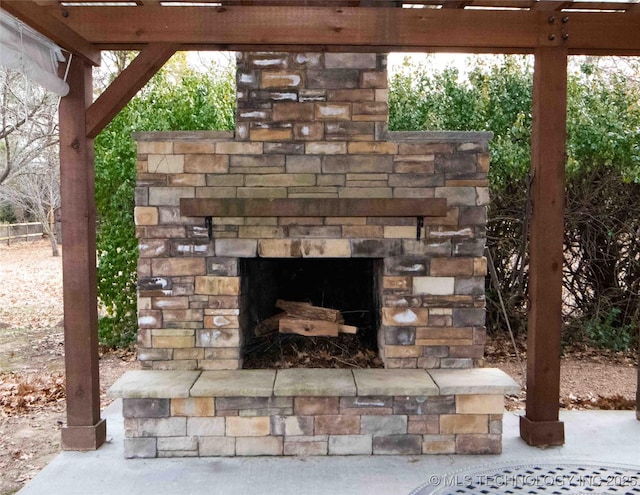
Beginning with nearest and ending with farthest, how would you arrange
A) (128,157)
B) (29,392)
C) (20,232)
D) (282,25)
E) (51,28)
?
(51,28) < (282,25) < (29,392) < (128,157) < (20,232)

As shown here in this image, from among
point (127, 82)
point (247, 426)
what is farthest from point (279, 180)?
point (247, 426)

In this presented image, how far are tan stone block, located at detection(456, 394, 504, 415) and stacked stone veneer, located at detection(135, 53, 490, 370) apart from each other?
451 millimetres

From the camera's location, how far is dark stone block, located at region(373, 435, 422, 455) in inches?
139

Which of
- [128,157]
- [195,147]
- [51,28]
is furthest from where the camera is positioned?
[128,157]

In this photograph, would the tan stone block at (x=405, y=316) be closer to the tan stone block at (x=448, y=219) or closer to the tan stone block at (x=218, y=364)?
the tan stone block at (x=448, y=219)

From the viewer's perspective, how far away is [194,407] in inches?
138

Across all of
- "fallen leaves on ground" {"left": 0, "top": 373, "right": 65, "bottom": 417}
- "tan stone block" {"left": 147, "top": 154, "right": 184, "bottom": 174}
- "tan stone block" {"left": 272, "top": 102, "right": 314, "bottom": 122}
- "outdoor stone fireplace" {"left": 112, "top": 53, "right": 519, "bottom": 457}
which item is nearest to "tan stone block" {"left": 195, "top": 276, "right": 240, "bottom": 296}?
"outdoor stone fireplace" {"left": 112, "top": 53, "right": 519, "bottom": 457}

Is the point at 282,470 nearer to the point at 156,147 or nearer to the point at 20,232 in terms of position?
the point at 156,147

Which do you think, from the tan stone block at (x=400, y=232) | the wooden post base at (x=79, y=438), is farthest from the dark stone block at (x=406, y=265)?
the wooden post base at (x=79, y=438)

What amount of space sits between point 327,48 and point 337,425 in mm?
2269

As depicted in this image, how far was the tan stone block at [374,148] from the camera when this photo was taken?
3812 mm

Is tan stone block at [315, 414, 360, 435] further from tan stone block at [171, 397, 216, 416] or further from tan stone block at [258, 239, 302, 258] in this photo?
tan stone block at [258, 239, 302, 258]

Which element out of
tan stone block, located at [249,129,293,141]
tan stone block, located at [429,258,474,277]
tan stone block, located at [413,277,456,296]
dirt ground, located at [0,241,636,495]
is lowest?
dirt ground, located at [0,241,636,495]

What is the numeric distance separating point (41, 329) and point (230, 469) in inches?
201
